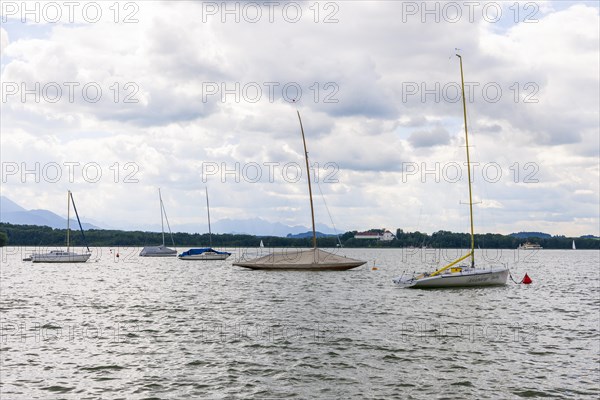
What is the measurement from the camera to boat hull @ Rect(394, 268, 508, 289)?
59.7m

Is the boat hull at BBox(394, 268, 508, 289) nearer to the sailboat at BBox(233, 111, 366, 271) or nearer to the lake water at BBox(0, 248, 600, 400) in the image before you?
the lake water at BBox(0, 248, 600, 400)

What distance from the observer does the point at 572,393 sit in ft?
70.0

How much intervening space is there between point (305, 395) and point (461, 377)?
696 centimetres

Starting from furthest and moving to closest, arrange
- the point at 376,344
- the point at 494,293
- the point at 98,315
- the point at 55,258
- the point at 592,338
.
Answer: the point at 55,258 → the point at 494,293 → the point at 98,315 → the point at 592,338 → the point at 376,344

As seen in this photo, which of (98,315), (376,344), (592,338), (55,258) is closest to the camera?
(376,344)

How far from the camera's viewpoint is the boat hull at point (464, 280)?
5966cm

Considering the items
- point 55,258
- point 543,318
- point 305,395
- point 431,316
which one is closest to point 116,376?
point 305,395

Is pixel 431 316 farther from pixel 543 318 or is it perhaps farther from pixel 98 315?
pixel 98 315

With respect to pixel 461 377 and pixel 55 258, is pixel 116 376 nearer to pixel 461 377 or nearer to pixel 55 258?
pixel 461 377

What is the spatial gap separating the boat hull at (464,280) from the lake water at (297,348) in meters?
5.94

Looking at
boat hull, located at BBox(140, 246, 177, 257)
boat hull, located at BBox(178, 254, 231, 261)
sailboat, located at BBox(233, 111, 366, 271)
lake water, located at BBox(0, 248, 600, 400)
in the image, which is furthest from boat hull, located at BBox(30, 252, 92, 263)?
lake water, located at BBox(0, 248, 600, 400)

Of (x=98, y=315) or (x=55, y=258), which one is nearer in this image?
(x=98, y=315)

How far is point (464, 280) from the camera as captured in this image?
6031 cm

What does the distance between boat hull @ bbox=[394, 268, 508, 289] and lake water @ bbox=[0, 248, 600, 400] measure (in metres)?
5.94
